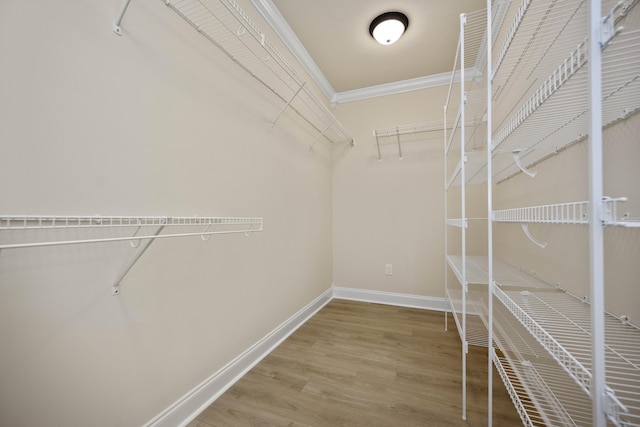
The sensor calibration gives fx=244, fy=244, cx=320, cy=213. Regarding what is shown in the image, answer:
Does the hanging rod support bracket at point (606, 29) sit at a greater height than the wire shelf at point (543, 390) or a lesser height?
greater

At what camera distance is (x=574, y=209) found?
1.58 ft

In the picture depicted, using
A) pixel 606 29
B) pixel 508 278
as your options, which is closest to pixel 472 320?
pixel 508 278

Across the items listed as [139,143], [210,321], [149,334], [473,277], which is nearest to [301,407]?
[210,321]

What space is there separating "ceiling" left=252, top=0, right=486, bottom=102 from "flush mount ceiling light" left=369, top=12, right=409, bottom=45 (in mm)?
35

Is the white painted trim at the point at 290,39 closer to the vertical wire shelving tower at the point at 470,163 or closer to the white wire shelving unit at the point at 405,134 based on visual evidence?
the white wire shelving unit at the point at 405,134

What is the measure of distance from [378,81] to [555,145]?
78.9 inches

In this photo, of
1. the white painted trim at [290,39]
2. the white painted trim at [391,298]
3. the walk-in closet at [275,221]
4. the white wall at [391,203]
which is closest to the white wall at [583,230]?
the walk-in closet at [275,221]

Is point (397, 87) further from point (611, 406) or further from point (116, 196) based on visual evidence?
point (611, 406)

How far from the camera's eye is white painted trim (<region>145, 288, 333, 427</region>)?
1108mm

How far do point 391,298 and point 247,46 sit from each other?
261cm

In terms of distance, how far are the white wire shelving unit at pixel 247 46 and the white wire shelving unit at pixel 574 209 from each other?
1.05m

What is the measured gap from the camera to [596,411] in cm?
43

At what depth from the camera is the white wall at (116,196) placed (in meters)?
0.70

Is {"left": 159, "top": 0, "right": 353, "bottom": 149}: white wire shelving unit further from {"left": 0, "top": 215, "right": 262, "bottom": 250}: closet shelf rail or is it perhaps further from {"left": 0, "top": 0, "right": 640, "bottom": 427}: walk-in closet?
{"left": 0, "top": 215, "right": 262, "bottom": 250}: closet shelf rail
